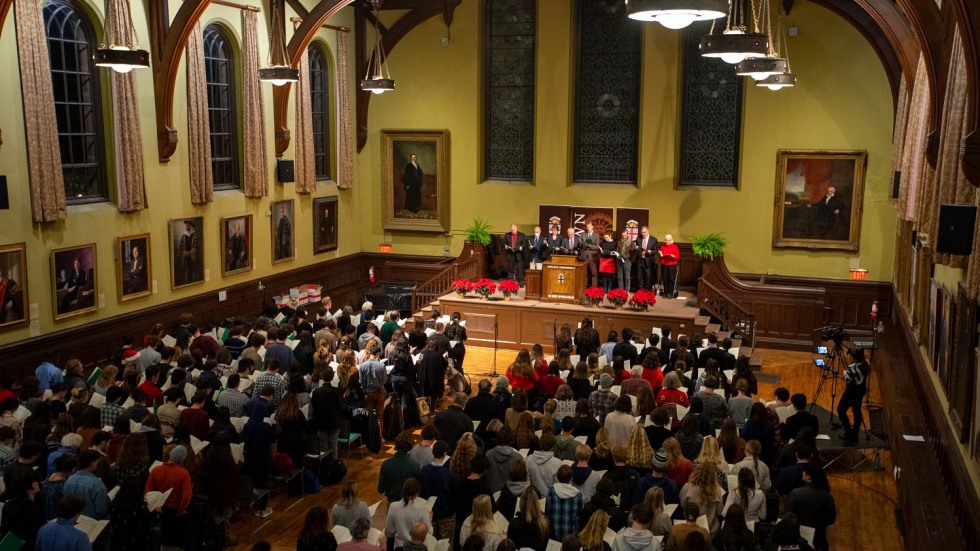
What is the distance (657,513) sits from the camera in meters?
7.97

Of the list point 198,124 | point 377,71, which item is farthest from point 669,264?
point 198,124

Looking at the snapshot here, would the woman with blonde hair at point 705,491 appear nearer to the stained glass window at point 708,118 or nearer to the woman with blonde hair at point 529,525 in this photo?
the woman with blonde hair at point 529,525

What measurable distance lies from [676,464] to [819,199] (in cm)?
1425

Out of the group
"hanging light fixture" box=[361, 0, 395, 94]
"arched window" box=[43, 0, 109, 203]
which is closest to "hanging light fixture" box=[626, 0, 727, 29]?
"arched window" box=[43, 0, 109, 203]

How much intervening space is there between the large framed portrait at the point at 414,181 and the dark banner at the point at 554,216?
272 centimetres

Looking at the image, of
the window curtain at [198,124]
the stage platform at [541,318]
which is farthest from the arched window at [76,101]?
the stage platform at [541,318]

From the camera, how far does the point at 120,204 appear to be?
16.2 metres

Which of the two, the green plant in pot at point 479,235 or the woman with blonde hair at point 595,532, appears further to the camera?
the green plant in pot at point 479,235

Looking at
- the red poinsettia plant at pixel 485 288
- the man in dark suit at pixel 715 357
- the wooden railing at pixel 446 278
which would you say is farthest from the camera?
the wooden railing at pixel 446 278

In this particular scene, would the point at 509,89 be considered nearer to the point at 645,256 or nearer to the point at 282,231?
the point at 645,256

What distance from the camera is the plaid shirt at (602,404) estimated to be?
37.2 feet

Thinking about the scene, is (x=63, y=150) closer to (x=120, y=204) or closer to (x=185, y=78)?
(x=120, y=204)

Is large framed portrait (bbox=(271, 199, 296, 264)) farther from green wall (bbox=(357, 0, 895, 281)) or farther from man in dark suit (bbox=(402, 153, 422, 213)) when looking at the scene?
man in dark suit (bbox=(402, 153, 422, 213))

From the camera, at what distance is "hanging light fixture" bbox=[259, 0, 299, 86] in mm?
16156
